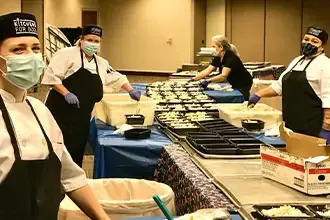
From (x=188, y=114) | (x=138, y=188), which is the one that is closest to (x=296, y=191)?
(x=138, y=188)

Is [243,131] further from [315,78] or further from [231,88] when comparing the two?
[231,88]

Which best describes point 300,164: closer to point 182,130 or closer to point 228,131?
point 228,131

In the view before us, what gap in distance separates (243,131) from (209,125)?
29 centimetres

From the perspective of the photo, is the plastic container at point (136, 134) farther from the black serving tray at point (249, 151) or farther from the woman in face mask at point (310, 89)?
the woman in face mask at point (310, 89)

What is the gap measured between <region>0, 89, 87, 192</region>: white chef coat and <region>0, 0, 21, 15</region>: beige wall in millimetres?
10583

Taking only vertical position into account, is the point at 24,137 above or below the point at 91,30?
below

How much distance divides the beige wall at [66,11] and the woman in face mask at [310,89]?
1056cm

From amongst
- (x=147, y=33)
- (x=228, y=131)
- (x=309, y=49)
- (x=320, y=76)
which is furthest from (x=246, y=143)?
(x=147, y=33)

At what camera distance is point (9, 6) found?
12.1 meters

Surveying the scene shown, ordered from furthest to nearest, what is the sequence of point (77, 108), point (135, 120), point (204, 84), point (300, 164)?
point (204, 84), point (77, 108), point (135, 120), point (300, 164)

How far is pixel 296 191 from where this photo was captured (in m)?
2.39

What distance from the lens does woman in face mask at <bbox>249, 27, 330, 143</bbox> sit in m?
4.07

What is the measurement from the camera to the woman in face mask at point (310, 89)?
13.3 ft

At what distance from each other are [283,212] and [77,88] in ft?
9.31
